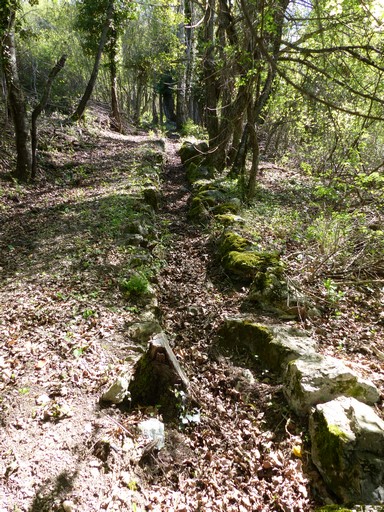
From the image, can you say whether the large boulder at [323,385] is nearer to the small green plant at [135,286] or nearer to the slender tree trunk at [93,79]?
the small green plant at [135,286]

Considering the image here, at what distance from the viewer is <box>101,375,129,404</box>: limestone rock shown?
3201mm


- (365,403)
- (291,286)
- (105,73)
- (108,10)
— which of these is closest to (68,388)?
(365,403)

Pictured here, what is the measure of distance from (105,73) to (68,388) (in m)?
33.1

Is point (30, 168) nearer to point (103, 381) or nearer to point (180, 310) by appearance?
point (180, 310)

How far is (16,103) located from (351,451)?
9.46 metres

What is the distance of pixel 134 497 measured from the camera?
253cm

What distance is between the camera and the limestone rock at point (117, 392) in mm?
3201

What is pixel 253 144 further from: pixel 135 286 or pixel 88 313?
pixel 88 313

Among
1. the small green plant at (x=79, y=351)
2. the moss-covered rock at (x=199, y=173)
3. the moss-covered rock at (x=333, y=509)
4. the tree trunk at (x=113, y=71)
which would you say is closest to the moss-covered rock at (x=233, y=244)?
the small green plant at (x=79, y=351)

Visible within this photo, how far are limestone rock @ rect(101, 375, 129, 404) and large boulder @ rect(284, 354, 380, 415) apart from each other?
1742 millimetres

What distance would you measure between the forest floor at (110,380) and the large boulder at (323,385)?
0.74 feet

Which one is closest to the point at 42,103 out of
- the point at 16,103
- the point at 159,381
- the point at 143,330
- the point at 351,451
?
the point at 16,103

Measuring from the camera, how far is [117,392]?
3.23 meters

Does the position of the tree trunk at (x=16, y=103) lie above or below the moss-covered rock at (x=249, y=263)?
above
